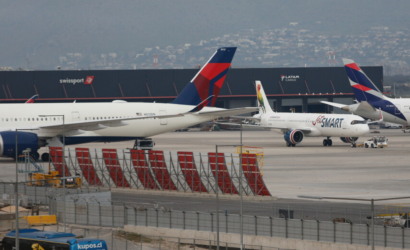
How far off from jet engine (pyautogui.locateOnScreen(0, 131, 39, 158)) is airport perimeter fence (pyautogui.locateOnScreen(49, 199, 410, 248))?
18867 millimetres

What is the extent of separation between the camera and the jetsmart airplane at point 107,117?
2126 inches

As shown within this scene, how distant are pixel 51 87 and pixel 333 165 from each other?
87.4 metres

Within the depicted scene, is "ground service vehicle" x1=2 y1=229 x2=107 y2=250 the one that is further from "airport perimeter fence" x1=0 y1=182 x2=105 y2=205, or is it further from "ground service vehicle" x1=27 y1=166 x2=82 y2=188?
"ground service vehicle" x1=27 y1=166 x2=82 y2=188

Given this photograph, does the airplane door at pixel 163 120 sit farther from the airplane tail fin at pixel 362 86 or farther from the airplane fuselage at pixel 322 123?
the airplane tail fin at pixel 362 86

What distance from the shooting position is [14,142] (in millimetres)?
50719

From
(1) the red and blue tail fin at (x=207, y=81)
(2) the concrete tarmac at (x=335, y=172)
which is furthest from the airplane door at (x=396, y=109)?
(1) the red and blue tail fin at (x=207, y=81)

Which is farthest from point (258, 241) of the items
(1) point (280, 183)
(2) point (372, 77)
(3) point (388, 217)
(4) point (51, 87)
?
(2) point (372, 77)

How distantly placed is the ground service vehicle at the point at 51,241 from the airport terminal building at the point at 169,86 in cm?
10178

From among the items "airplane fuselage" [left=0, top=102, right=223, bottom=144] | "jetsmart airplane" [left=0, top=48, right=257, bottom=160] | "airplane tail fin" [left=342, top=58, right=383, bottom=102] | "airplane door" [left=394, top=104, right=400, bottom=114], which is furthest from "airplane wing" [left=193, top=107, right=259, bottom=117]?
"airplane door" [left=394, top=104, right=400, bottom=114]

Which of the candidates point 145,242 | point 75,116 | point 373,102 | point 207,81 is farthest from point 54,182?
point 373,102

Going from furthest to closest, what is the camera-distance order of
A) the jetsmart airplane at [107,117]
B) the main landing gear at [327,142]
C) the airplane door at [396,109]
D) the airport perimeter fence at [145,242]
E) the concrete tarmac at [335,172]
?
the airplane door at [396,109], the main landing gear at [327,142], the jetsmart airplane at [107,117], the concrete tarmac at [335,172], the airport perimeter fence at [145,242]

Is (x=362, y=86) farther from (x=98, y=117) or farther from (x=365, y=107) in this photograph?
(x=98, y=117)

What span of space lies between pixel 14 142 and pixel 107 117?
422 inches

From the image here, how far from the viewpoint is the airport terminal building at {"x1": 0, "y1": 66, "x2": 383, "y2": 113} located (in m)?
127
